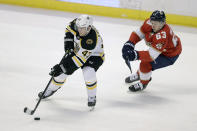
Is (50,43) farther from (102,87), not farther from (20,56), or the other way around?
(102,87)

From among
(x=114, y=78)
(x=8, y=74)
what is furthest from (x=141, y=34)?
(x=8, y=74)

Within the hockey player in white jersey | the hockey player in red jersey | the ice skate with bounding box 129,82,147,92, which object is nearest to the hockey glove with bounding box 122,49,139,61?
the hockey player in red jersey

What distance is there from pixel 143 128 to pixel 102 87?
1004 mm

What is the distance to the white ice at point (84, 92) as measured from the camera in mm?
3561

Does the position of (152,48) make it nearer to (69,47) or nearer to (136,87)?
(136,87)

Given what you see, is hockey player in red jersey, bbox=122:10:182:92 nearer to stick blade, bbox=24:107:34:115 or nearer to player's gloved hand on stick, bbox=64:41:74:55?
player's gloved hand on stick, bbox=64:41:74:55

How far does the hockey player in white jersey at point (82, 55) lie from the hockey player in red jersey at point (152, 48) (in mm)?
469

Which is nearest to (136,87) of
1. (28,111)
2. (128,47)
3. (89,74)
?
(128,47)

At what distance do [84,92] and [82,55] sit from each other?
2.41 ft

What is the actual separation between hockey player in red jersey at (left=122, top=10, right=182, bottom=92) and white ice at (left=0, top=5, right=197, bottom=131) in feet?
0.62

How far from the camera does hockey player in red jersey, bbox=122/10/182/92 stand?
13.2 ft

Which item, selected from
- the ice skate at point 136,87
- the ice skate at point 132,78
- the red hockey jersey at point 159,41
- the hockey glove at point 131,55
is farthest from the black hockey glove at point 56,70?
the ice skate at point 132,78

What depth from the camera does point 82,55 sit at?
360 cm

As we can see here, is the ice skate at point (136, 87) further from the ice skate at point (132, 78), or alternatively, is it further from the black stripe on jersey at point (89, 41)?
the black stripe on jersey at point (89, 41)
